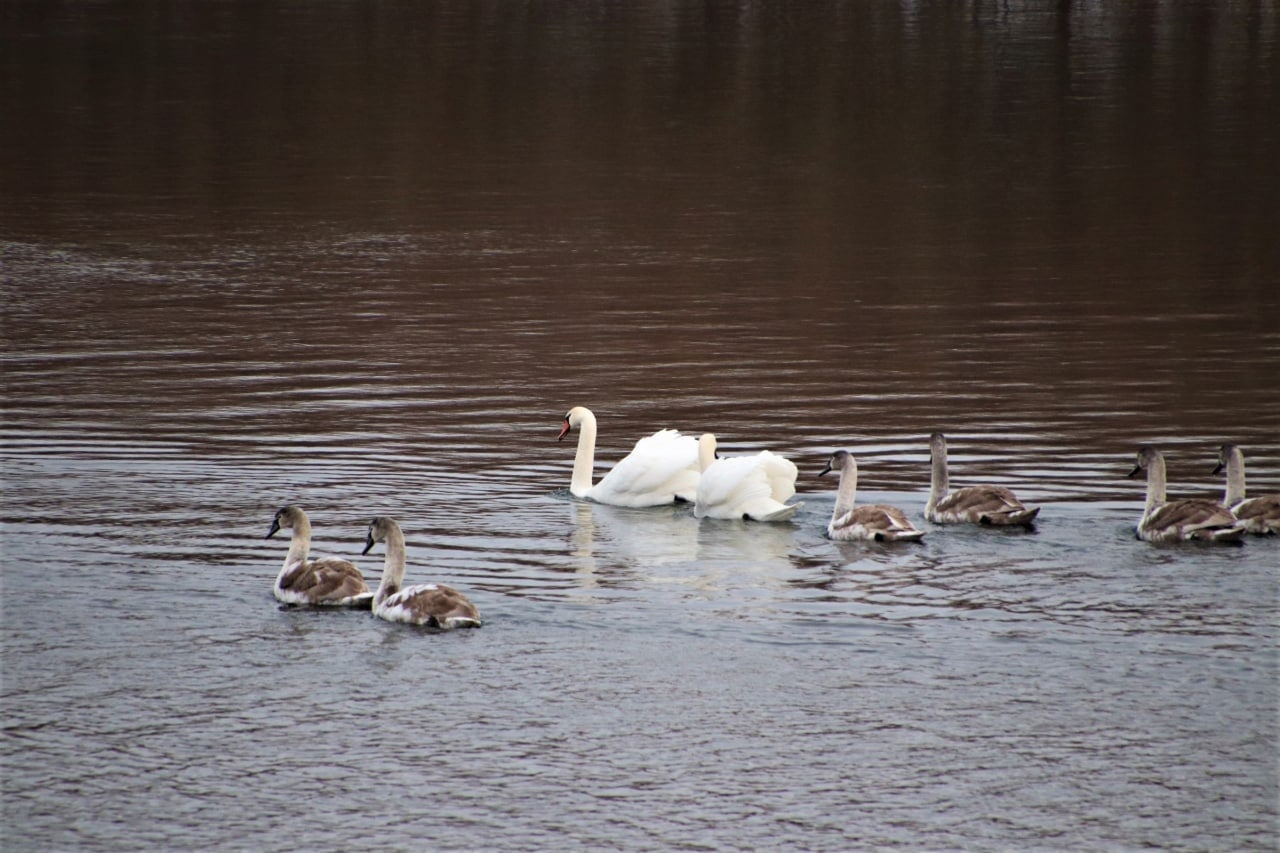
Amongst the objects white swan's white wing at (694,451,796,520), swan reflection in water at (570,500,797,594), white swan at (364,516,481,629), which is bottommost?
swan reflection in water at (570,500,797,594)

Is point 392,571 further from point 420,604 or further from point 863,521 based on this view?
point 863,521

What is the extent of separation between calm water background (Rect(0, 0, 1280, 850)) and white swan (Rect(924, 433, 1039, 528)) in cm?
26

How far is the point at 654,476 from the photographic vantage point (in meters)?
17.4

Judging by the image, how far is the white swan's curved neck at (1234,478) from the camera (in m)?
16.1

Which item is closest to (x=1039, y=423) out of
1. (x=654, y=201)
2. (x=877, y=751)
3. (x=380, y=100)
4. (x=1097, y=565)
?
(x=1097, y=565)

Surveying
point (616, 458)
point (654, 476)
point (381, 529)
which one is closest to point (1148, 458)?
point (654, 476)

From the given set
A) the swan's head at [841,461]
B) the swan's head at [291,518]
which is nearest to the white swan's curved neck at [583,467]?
the swan's head at [841,461]

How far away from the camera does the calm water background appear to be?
1079 cm

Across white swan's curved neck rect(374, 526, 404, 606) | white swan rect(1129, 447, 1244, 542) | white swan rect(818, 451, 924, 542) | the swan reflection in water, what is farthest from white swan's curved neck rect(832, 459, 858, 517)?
white swan's curved neck rect(374, 526, 404, 606)

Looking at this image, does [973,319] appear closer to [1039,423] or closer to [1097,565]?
[1039,423]

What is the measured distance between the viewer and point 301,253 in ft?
112

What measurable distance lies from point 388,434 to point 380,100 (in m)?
43.6

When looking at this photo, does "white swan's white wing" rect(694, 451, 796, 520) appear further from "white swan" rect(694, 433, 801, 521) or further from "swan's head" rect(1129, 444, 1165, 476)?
"swan's head" rect(1129, 444, 1165, 476)

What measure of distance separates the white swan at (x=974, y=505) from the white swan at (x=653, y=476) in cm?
215
